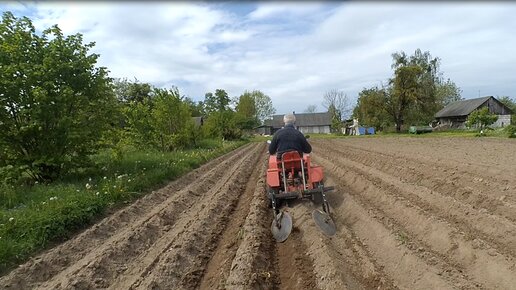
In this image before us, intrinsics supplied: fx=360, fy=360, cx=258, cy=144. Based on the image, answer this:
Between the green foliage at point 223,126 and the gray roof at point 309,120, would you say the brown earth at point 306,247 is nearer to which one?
the green foliage at point 223,126

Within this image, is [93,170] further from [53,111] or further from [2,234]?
[2,234]

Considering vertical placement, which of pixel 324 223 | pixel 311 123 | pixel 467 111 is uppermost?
pixel 311 123

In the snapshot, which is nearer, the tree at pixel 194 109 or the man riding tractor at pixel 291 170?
the man riding tractor at pixel 291 170

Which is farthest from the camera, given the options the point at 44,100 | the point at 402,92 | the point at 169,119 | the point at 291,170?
the point at 402,92

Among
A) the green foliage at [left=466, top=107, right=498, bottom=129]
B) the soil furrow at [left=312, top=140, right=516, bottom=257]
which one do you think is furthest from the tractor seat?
the green foliage at [left=466, top=107, right=498, bottom=129]

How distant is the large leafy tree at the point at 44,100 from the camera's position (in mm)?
9711

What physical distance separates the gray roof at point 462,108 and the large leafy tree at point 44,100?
60024 mm

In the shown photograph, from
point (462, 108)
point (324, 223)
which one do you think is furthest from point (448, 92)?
point (324, 223)

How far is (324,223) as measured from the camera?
Answer: 6.48 m

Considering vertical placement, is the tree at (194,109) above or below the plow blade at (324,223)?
above

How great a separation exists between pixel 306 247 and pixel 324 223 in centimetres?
82

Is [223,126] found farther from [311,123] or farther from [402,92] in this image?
[311,123]

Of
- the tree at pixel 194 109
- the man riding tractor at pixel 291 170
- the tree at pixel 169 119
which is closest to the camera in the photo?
the man riding tractor at pixel 291 170

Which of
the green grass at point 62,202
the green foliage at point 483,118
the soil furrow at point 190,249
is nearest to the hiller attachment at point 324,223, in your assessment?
the soil furrow at point 190,249
